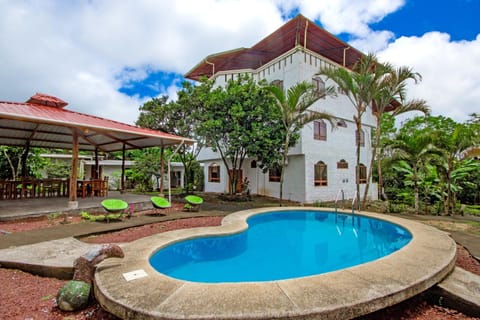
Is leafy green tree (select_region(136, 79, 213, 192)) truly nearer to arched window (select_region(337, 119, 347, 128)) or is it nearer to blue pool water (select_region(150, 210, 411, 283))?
blue pool water (select_region(150, 210, 411, 283))

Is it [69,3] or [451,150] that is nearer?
[69,3]

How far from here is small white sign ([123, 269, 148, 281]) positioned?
322cm

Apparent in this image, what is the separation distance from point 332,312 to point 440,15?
1522cm

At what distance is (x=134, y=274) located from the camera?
3328mm

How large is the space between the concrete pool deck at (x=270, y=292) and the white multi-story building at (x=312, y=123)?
1046 centimetres

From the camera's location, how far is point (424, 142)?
9023 mm

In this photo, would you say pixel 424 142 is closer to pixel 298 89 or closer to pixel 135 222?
pixel 298 89

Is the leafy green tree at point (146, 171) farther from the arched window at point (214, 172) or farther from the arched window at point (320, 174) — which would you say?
the arched window at point (320, 174)

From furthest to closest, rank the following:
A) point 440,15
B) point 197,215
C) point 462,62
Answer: point 462,62, point 440,15, point 197,215

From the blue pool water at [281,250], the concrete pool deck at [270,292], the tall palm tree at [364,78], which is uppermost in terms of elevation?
the tall palm tree at [364,78]

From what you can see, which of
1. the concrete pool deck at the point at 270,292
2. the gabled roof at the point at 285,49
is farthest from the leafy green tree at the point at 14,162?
the concrete pool deck at the point at 270,292

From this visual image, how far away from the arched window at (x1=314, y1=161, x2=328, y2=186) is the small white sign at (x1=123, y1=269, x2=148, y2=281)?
12650mm

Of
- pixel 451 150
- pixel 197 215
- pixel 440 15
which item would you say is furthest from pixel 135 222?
pixel 440 15

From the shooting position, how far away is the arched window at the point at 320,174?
14.6m
